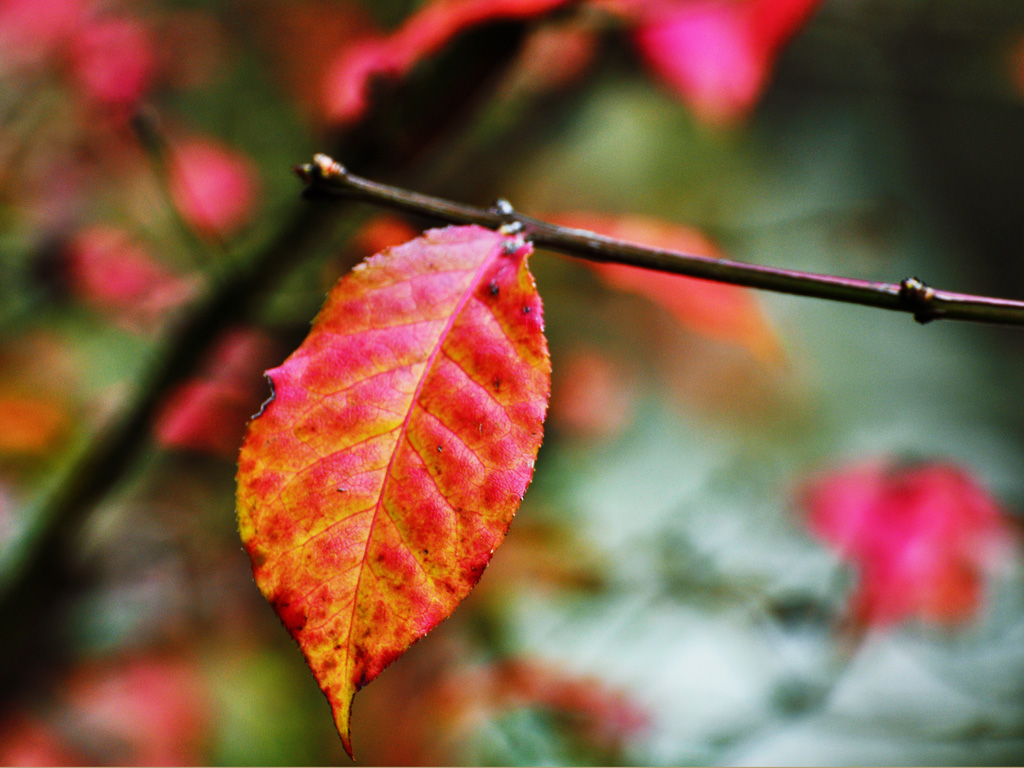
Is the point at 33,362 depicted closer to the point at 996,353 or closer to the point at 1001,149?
the point at 996,353

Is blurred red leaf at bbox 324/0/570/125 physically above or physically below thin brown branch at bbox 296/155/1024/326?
above

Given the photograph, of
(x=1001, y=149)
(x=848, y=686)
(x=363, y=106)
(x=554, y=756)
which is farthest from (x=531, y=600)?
(x=1001, y=149)

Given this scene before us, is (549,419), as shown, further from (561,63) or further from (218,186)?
(561,63)

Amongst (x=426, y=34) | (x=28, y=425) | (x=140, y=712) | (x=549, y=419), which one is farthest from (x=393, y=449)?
(x=549, y=419)

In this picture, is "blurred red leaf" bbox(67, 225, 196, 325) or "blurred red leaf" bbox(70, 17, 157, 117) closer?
"blurred red leaf" bbox(67, 225, 196, 325)

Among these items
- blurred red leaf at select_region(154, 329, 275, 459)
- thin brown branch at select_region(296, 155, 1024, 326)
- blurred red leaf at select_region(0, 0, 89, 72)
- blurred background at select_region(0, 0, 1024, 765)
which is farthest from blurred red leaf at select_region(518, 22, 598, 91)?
blurred red leaf at select_region(0, 0, 89, 72)

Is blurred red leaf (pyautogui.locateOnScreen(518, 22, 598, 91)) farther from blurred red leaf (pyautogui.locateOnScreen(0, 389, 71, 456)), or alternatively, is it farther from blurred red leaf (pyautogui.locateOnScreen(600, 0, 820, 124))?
blurred red leaf (pyautogui.locateOnScreen(0, 389, 71, 456))
